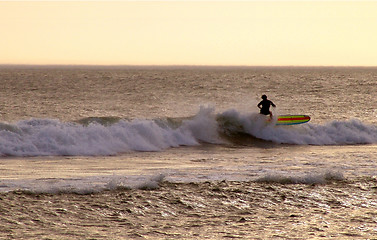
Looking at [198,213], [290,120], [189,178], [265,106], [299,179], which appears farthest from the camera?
[290,120]

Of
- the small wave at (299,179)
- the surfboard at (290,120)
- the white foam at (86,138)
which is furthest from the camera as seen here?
the surfboard at (290,120)

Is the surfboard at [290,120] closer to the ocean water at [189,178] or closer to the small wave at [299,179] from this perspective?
the ocean water at [189,178]

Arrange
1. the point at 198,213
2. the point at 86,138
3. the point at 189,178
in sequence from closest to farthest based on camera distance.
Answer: the point at 198,213 < the point at 189,178 < the point at 86,138

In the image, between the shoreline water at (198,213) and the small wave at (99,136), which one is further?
the small wave at (99,136)

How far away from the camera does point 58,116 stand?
2775cm

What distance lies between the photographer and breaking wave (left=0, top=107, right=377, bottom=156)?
17.2m

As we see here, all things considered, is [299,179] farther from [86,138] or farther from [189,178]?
[86,138]

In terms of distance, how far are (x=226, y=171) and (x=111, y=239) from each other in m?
6.36

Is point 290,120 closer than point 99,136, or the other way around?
point 99,136

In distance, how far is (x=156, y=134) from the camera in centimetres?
2012

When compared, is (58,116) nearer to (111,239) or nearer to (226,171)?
(226,171)

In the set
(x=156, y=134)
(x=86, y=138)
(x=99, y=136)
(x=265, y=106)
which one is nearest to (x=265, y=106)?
(x=265, y=106)

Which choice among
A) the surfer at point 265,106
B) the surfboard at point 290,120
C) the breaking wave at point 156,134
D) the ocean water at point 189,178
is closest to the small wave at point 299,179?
the ocean water at point 189,178

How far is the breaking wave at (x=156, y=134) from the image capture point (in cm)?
1717
